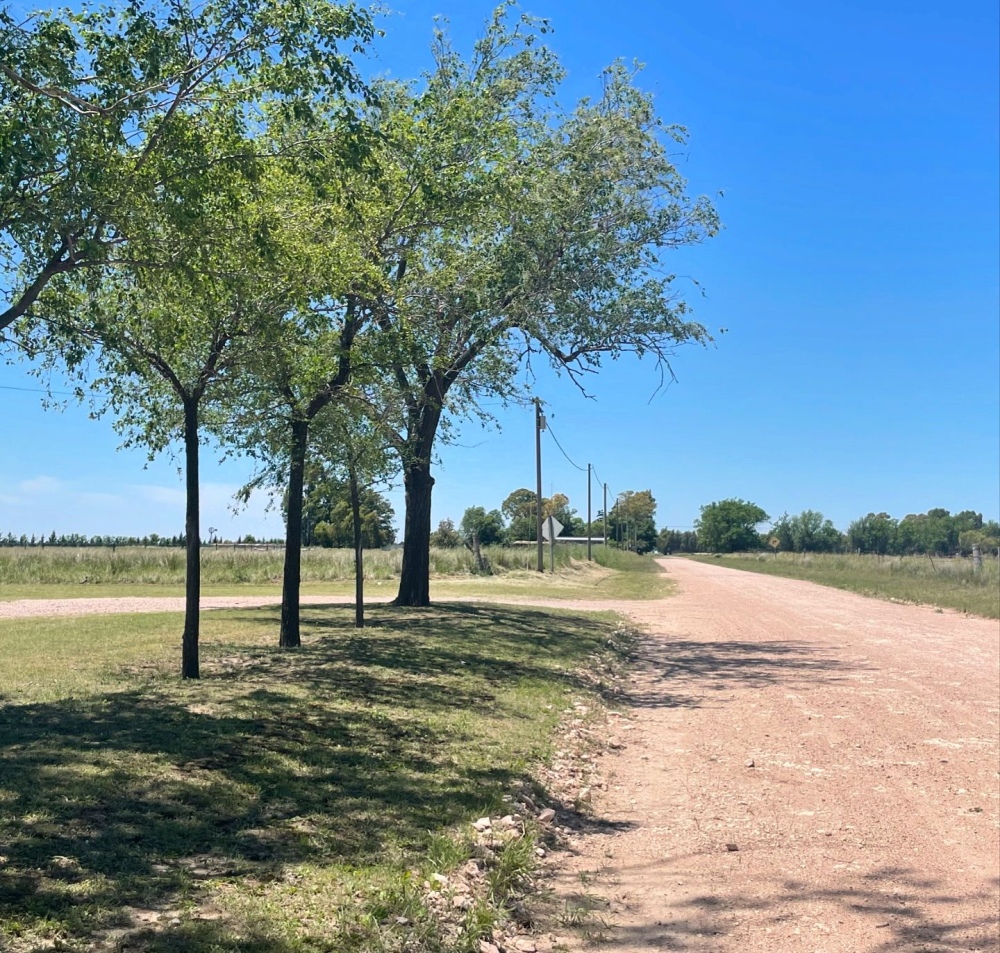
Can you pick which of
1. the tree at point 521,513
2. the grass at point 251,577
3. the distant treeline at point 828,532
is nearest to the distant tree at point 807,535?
the distant treeline at point 828,532

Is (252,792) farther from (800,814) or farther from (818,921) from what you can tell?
(800,814)

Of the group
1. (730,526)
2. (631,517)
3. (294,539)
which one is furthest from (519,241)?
(730,526)

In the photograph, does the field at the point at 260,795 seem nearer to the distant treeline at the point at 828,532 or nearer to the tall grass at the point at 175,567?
the tall grass at the point at 175,567

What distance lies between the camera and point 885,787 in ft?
25.2

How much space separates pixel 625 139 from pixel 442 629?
33.3ft

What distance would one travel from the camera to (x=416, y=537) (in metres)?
22.3

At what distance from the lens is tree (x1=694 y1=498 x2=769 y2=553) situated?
17500 cm

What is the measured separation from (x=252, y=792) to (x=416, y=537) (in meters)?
15.9

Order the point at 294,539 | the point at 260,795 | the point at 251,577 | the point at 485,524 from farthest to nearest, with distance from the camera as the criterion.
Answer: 1. the point at 485,524
2. the point at 251,577
3. the point at 294,539
4. the point at 260,795

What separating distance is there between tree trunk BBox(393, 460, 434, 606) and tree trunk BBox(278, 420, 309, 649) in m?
8.18

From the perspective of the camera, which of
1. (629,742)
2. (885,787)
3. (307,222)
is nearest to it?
(885,787)

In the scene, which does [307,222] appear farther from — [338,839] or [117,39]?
[338,839]

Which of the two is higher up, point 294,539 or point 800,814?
point 294,539

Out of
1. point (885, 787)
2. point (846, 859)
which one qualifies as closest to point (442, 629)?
point (885, 787)
